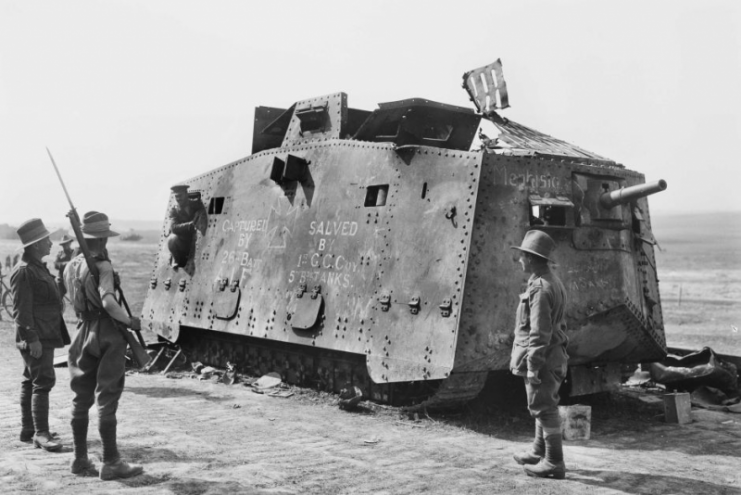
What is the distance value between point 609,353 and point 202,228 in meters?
6.03

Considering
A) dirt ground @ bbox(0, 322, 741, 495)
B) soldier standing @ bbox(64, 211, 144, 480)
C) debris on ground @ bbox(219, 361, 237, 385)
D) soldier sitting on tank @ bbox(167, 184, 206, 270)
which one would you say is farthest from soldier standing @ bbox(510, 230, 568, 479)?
soldier sitting on tank @ bbox(167, 184, 206, 270)

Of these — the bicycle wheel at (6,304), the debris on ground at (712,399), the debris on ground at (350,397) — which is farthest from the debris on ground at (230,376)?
the bicycle wheel at (6,304)

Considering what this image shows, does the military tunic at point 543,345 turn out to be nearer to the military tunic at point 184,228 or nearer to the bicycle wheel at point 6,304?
the military tunic at point 184,228

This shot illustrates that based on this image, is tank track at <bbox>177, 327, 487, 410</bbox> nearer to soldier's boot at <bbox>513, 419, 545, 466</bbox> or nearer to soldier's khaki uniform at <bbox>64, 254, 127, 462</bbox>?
soldier's boot at <bbox>513, 419, 545, 466</bbox>

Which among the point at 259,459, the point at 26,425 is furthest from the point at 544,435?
the point at 26,425

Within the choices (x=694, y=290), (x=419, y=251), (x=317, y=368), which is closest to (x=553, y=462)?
(x=419, y=251)

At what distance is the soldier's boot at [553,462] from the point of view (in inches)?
236

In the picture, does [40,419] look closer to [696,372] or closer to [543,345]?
[543,345]

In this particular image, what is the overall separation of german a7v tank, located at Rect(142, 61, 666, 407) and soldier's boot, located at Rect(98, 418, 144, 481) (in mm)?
2890

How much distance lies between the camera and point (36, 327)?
6.69 meters

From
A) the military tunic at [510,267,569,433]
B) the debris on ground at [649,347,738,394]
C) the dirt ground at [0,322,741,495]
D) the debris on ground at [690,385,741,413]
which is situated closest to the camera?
the dirt ground at [0,322,741,495]

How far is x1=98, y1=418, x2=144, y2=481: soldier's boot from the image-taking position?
18.5 feet

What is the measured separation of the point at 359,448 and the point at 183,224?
5766mm

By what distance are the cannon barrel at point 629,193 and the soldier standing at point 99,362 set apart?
4939 mm
